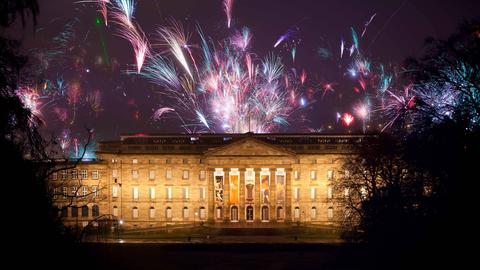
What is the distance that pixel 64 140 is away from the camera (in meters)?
110

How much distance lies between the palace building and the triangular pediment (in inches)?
11.0

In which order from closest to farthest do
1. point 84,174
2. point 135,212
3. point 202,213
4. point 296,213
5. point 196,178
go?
point 84,174, point 296,213, point 202,213, point 135,212, point 196,178

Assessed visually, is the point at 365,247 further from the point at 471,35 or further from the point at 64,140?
the point at 64,140

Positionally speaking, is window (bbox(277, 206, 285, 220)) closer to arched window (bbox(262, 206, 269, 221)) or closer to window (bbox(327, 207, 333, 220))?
arched window (bbox(262, 206, 269, 221))

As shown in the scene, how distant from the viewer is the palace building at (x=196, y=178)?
302 feet

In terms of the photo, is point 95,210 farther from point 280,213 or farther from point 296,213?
point 296,213

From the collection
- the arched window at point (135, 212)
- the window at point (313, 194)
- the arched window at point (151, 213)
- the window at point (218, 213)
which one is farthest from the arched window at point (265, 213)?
the arched window at point (135, 212)

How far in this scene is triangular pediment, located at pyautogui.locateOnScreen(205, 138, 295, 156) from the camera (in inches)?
3593

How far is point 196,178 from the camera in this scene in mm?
93750

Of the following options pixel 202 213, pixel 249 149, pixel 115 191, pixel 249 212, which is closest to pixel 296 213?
pixel 249 212

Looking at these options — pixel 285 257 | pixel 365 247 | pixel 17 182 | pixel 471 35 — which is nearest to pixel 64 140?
pixel 285 257

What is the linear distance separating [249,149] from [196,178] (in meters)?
7.82

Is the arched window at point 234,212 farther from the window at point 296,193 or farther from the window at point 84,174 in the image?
the window at point 84,174

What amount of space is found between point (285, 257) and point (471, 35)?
30302mm
